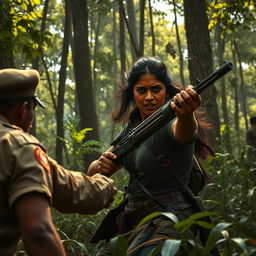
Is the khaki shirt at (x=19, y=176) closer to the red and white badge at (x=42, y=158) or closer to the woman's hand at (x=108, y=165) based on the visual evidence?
the red and white badge at (x=42, y=158)

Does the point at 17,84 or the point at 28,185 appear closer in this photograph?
the point at 28,185

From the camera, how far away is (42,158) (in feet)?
7.52

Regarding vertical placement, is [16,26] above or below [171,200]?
above

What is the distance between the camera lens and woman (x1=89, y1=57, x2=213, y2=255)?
3434mm

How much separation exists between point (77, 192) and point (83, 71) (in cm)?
947

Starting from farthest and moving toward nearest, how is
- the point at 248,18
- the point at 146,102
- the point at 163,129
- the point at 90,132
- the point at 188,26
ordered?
the point at 90,132 < the point at 248,18 < the point at 188,26 < the point at 146,102 < the point at 163,129

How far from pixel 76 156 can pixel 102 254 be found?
3.63 metres

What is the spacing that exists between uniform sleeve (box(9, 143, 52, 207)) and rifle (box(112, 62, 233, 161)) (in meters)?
1.26

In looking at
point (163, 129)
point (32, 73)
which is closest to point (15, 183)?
point (32, 73)

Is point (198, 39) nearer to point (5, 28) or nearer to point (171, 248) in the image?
point (5, 28)

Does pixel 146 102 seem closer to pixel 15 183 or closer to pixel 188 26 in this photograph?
pixel 15 183

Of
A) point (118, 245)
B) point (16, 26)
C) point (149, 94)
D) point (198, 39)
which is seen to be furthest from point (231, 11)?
point (118, 245)

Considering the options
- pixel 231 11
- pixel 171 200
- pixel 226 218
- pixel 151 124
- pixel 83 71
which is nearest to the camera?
pixel 151 124

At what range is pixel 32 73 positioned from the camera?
2.68m
